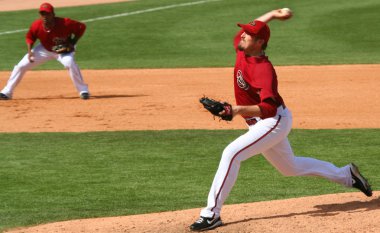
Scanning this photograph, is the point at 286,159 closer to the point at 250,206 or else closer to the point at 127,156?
the point at 250,206

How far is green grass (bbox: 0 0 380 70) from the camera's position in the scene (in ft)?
68.5

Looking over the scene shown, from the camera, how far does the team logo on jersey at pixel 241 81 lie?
313 inches

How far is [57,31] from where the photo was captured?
53.0 feet

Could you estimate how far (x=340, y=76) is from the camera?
59.5 ft

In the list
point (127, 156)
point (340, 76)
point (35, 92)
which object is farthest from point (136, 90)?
point (127, 156)

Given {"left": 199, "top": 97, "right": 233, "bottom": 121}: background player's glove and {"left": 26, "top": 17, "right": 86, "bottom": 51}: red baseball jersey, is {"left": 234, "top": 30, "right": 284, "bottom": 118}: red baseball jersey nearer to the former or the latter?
{"left": 199, "top": 97, "right": 233, "bottom": 121}: background player's glove

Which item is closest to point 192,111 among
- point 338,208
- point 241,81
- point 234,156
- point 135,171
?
point 135,171

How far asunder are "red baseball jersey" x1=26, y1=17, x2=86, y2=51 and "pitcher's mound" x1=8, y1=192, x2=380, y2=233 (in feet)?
26.5

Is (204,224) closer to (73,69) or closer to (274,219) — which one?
(274,219)

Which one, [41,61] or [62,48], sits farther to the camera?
[41,61]

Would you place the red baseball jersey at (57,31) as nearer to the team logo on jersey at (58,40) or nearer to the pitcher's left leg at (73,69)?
the team logo on jersey at (58,40)

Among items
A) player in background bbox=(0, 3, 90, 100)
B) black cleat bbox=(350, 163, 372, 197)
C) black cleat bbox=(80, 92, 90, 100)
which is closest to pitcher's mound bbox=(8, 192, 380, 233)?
black cleat bbox=(350, 163, 372, 197)

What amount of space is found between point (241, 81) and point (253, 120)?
15.9 inches

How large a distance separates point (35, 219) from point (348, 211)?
9.58ft
